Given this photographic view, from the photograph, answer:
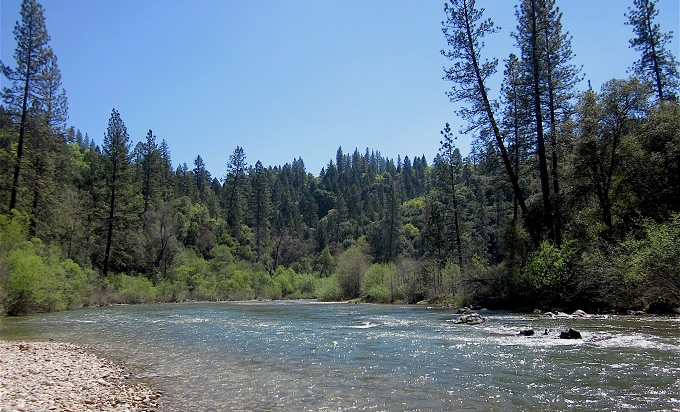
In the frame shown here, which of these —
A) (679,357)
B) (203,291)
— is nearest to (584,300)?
(679,357)

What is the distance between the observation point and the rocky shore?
24.0 feet

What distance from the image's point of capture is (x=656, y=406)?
651cm

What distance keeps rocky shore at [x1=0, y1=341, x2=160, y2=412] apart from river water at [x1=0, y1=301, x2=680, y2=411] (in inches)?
19.8

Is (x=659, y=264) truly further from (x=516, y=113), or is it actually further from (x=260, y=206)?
(x=260, y=206)

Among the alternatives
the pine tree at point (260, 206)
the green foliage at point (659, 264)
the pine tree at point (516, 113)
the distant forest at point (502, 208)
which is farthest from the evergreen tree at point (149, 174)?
the green foliage at point (659, 264)

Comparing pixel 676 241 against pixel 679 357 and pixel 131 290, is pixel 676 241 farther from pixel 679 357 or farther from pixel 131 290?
pixel 131 290

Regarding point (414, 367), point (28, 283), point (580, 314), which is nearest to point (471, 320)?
point (580, 314)

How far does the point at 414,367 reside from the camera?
32.4ft

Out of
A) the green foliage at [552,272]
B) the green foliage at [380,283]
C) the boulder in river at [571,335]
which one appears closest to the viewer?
the boulder in river at [571,335]

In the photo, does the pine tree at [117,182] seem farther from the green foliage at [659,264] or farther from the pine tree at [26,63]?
the green foliage at [659,264]

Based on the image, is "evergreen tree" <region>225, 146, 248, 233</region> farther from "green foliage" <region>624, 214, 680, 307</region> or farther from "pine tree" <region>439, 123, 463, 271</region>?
"green foliage" <region>624, 214, 680, 307</region>

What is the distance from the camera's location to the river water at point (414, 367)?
731 centimetres

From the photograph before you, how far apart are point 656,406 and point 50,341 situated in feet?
57.1

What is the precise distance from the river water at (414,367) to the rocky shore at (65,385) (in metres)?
0.50
